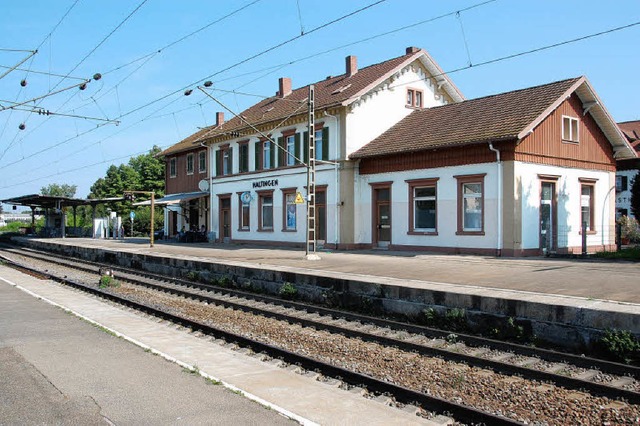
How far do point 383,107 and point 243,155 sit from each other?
9446 mm

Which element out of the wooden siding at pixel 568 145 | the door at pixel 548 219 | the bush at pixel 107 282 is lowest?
the bush at pixel 107 282

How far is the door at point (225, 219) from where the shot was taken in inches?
1369

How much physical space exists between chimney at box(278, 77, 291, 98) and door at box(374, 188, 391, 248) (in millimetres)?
13017

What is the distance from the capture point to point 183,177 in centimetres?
4078

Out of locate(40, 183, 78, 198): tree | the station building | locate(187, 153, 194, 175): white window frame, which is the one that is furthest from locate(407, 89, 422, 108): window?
locate(40, 183, 78, 198): tree

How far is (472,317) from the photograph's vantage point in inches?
409

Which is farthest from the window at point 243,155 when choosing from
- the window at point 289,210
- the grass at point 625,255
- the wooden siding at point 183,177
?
the grass at point 625,255

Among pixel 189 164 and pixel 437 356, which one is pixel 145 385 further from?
pixel 189 164

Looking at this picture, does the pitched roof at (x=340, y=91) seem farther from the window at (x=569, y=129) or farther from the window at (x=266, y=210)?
the window at (x=569, y=129)

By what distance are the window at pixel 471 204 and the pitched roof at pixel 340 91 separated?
20.0ft

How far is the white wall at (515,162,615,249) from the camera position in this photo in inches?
813

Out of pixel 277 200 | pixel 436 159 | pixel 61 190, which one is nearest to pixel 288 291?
pixel 436 159

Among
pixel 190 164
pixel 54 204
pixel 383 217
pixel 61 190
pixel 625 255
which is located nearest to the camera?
pixel 625 255

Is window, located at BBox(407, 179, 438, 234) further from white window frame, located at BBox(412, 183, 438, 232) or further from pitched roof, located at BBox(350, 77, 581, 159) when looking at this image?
pitched roof, located at BBox(350, 77, 581, 159)
